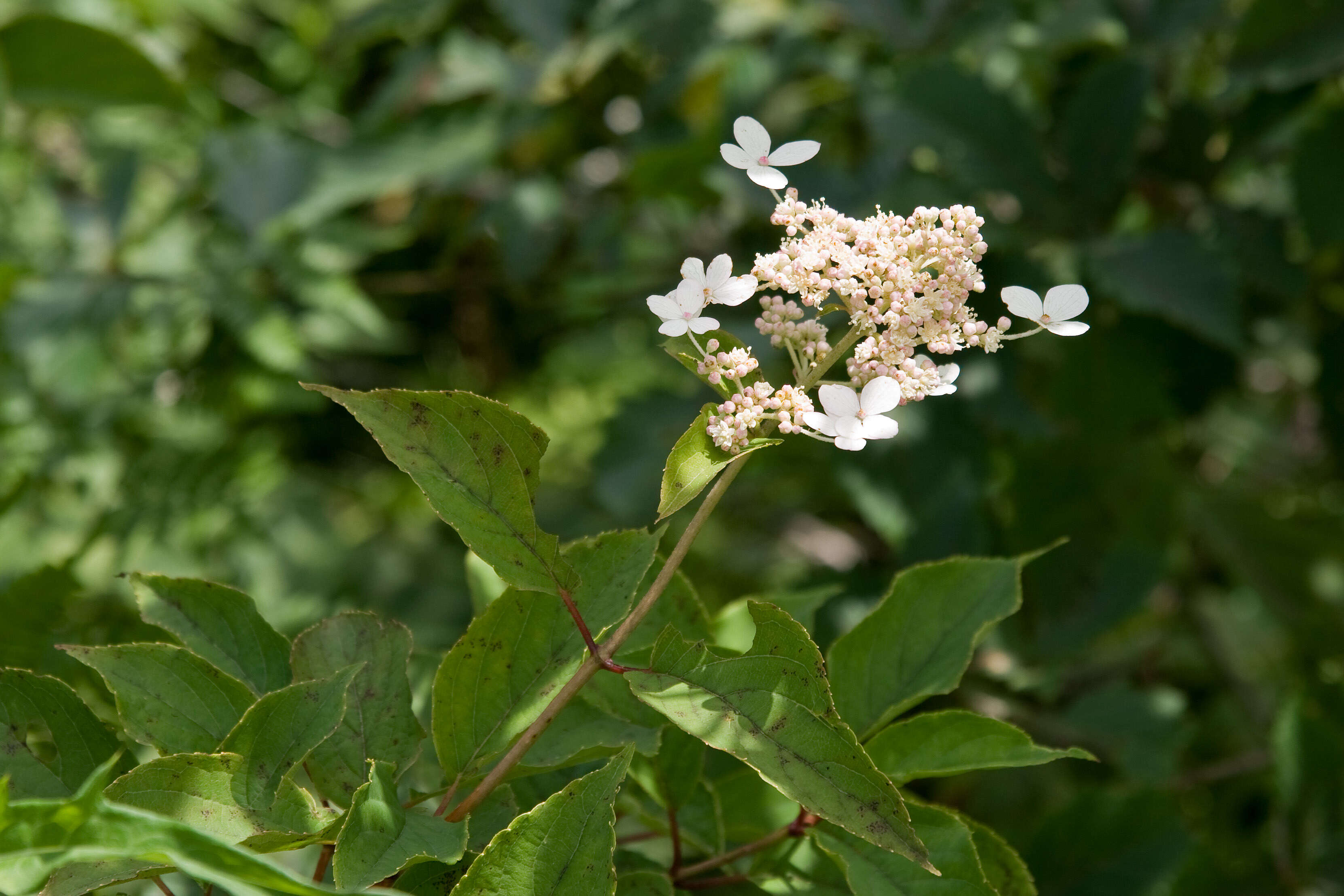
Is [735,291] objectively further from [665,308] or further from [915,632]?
[915,632]

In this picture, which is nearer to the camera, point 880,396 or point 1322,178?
point 880,396

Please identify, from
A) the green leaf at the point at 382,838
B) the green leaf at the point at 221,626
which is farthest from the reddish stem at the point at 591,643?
the green leaf at the point at 221,626

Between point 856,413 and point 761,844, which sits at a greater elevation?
point 856,413

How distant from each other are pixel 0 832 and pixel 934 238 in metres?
0.49

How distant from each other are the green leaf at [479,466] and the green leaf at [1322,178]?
1150 mm

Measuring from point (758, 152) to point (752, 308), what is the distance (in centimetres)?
83

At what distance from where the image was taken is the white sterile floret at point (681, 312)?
49 centimetres

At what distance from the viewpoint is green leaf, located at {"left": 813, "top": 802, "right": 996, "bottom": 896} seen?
0.55 m

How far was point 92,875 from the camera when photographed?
1.57ft

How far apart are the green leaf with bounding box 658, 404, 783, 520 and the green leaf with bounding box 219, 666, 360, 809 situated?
0.22m

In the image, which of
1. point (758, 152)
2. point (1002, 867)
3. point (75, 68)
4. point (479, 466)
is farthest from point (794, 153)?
point (75, 68)

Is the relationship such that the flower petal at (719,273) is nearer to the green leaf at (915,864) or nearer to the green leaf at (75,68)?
the green leaf at (915,864)

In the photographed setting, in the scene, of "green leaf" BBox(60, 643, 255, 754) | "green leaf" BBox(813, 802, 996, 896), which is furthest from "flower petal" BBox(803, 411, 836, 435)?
"green leaf" BBox(60, 643, 255, 754)

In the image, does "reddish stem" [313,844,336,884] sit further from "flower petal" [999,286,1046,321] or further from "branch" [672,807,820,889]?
"flower petal" [999,286,1046,321]
